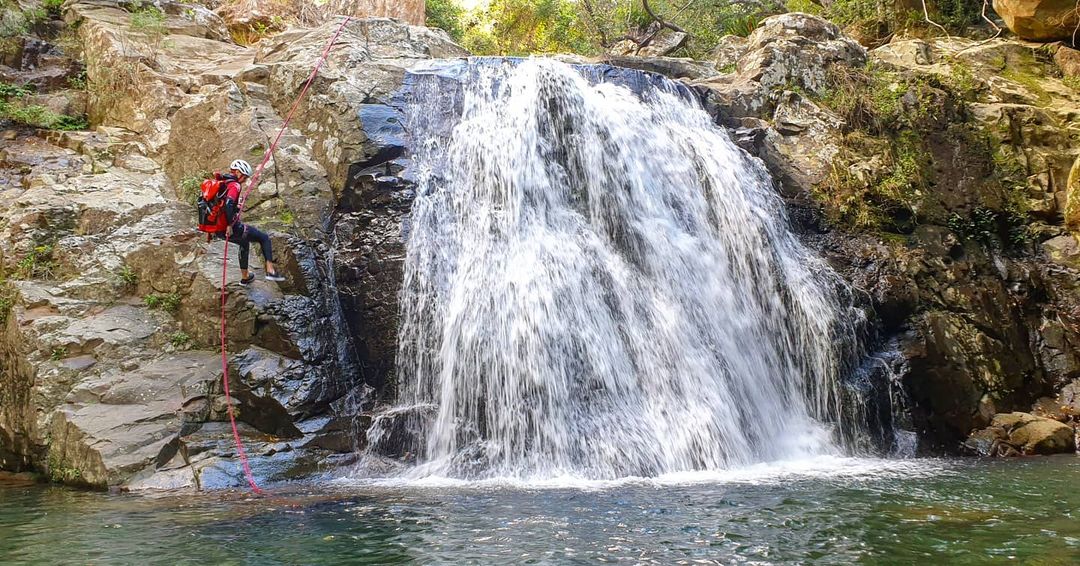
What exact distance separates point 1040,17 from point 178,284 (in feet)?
47.7

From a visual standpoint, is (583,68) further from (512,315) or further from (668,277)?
A: (512,315)

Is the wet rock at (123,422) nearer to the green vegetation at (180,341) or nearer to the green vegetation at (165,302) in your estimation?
the green vegetation at (180,341)

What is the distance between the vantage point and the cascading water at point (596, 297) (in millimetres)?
7527

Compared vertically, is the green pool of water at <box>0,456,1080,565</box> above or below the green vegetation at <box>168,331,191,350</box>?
below

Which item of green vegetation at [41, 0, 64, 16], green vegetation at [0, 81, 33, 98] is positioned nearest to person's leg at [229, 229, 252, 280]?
green vegetation at [0, 81, 33, 98]

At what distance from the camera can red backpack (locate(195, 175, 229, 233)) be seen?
7.84 metres

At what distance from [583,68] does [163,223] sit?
6.91m

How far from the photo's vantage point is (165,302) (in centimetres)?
841

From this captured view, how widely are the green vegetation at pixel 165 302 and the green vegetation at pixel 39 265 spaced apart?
122 cm

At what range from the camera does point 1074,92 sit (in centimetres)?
1179

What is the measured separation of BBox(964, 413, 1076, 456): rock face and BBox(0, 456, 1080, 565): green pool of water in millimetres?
1672

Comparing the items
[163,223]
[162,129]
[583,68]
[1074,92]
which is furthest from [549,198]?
[1074,92]

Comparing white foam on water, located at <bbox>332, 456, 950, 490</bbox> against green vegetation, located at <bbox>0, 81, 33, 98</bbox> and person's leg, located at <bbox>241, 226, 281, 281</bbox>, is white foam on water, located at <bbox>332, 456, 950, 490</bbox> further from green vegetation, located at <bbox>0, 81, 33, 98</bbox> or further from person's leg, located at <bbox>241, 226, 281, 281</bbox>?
green vegetation, located at <bbox>0, 81, 33, 98</bbox>

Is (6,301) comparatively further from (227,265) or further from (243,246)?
(243,246)
